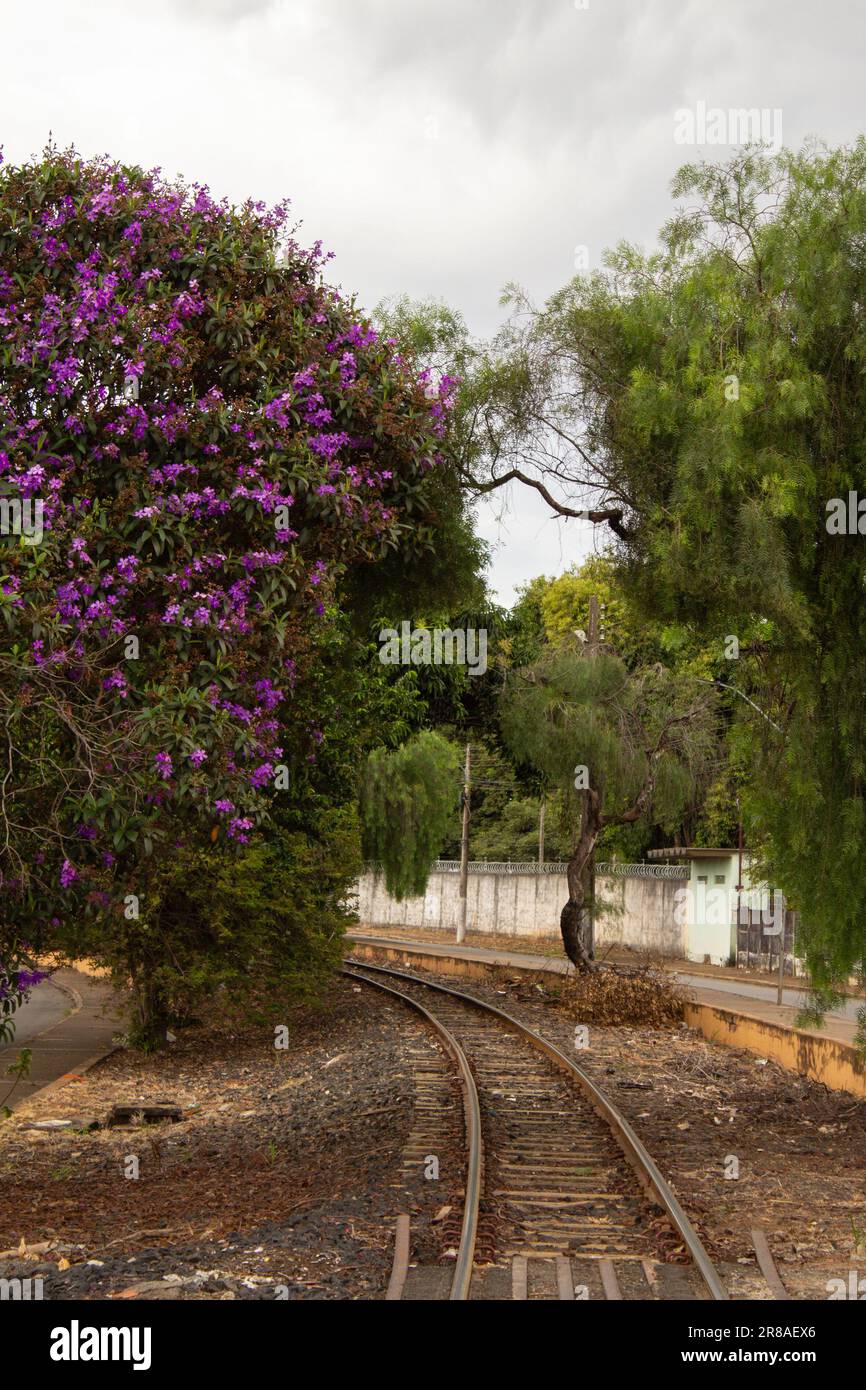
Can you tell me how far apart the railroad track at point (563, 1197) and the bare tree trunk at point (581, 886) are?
868 cm

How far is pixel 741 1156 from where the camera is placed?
11.3 metres

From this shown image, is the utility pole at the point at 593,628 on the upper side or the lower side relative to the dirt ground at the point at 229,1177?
upper

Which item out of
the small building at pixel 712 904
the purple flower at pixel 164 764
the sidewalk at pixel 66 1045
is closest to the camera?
the purple flower at pixel 164 764

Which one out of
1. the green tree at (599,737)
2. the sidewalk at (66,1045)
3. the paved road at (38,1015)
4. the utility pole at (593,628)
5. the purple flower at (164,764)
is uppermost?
the utility pole at (593,628)

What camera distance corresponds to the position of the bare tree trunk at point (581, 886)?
25.4 m

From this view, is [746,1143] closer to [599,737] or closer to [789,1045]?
[789,1045]

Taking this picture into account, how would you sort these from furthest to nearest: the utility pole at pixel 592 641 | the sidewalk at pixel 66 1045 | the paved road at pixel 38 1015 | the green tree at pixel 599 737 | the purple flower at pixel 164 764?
the utility pole at pixel 592 641 → the green tree at pixel 599 737 → the paved road at pixel 38 1015 → the sidewalk at pixel 66 1045 → the purple flower at pixel 164 764

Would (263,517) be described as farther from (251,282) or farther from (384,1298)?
(384,1298)

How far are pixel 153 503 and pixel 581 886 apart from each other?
60.4 feet

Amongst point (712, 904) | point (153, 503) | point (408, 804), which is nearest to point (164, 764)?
point (153, 503)

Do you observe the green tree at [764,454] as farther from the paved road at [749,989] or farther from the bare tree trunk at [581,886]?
the bare tree trunk at [581,886]

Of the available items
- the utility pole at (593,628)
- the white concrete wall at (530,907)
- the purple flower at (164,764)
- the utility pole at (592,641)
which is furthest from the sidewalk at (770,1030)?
the purple flower at (164,764)

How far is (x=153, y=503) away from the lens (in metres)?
8.58
